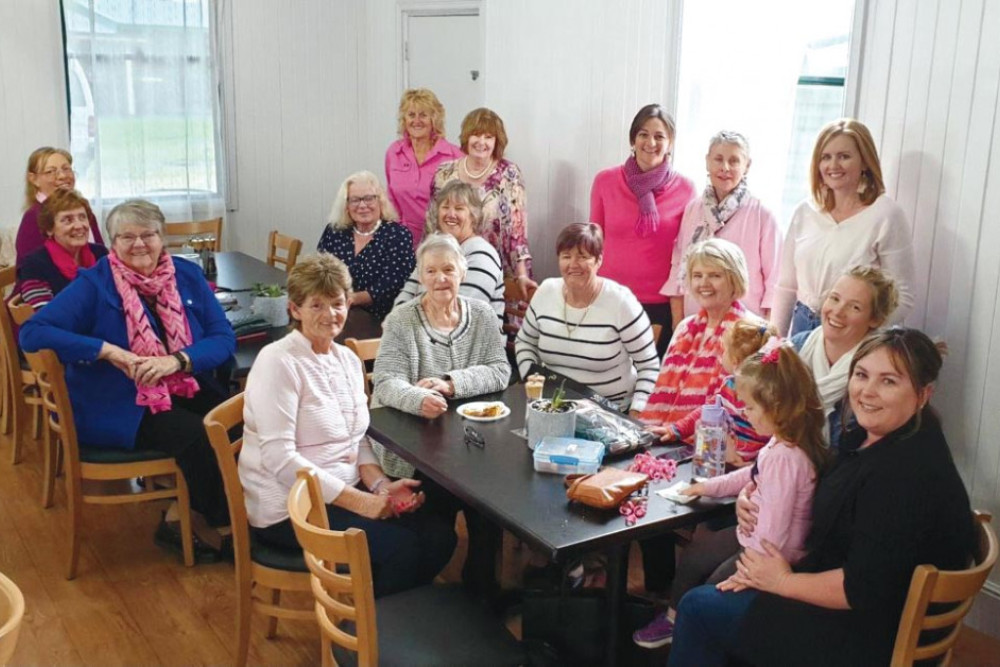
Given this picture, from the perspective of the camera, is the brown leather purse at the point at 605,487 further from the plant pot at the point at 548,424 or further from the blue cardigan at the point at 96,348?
the blue cardigan at the point at 96,348

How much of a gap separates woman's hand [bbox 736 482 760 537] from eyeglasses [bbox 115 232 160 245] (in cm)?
211

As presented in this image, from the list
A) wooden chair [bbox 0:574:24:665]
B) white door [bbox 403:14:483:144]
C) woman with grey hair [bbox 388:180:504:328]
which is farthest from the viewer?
white door [bbox 403:14:483:144]

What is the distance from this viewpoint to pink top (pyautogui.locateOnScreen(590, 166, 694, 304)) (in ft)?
13.0

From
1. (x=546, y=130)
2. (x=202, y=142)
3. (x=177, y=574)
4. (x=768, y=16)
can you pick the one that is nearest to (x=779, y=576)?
(x=177, y=574)

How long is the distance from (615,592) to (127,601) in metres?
1.66

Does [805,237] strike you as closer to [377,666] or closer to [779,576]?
[779,576]

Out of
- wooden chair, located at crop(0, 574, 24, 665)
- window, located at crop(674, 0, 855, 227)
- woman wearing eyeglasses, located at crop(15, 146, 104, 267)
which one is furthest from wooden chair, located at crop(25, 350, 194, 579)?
window, located at crop(674, 0, 855, 227)

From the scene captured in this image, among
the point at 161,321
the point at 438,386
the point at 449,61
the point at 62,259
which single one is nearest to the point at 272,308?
the point at 161,321

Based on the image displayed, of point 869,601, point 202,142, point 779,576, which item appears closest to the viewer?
point 869,601

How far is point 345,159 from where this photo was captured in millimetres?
6570

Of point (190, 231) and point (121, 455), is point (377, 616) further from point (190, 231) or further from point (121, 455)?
point (190, 231)

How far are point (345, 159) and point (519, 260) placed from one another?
2.58 m

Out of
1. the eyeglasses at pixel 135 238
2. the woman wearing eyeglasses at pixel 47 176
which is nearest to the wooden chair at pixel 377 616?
the eyeglasses at pixel 135 238

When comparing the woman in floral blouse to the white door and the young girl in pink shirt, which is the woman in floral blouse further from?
the young girl in pink shirt
